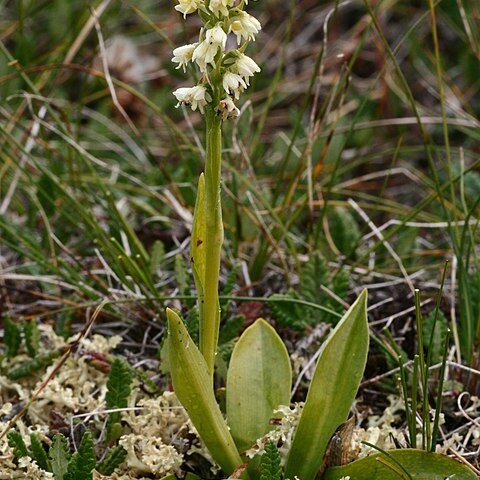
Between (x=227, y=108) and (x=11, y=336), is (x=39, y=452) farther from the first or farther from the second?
(x=227, y=108)

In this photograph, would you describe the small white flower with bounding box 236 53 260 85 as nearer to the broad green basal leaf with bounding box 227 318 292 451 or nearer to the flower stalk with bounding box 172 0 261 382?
the flower stalk with bounding box 172 0 261 382

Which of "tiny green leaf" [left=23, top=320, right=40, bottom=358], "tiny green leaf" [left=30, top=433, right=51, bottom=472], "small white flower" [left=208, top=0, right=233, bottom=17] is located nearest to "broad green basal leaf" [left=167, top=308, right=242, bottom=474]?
"tiny green leaf" [left=30, top=433, right=51, bottom=472]

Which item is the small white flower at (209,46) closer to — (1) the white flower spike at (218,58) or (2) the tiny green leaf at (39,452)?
(1) the white flower spike at (218,58)

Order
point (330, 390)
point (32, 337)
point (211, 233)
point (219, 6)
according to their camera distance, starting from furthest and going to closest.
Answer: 1. point (32, 337)
2. point (330, 390)
3. point (211, 233)
4. point (219, 6)

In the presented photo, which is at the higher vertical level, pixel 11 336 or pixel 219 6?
pixel 219 6

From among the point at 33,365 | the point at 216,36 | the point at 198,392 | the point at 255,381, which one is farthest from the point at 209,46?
the point at 33,365

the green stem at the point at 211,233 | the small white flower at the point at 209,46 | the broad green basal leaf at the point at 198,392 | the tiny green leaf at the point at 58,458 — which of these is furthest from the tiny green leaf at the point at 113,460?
the small white flower at the point at 209,46

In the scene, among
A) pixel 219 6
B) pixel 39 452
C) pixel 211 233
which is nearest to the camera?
pixel 219 6
